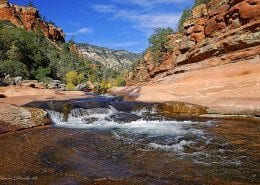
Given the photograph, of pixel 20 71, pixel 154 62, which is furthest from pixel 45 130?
pixel 154 62

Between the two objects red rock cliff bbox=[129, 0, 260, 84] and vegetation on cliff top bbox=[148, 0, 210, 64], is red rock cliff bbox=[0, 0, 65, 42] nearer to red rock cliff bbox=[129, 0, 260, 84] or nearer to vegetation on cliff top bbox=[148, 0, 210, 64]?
vegetation on cliff top bbox=[148, 0, 210, 64]

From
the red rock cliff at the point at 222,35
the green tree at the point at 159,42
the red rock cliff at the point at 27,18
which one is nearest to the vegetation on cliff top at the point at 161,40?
the green tree at the point at 159,42

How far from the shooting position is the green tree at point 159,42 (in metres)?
67.5

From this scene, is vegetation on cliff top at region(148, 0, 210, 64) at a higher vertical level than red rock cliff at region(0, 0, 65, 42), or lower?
lower

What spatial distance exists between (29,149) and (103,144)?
2.96 m

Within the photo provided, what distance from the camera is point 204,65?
37.5 meters

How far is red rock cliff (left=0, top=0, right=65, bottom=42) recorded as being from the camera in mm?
135462

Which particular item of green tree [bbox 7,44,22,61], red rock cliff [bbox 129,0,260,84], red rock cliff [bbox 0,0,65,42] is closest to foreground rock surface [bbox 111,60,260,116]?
red rock cliff [bbox 129,0,260,84]

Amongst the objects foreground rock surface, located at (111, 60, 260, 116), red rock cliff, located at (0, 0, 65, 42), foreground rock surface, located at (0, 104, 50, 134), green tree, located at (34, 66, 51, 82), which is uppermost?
red rock cliff, located at (0, 0, 65, 42)

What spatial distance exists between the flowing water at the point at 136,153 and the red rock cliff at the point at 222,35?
52.3 feet

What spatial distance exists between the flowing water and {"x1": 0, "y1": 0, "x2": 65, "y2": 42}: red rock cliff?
12612 centimetres

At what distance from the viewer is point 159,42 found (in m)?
69.2

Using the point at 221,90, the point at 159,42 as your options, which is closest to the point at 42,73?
the point at 159,42

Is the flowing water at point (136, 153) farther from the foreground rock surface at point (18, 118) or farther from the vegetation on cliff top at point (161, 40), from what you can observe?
the vegetation on cliff top at point (161, 40)
